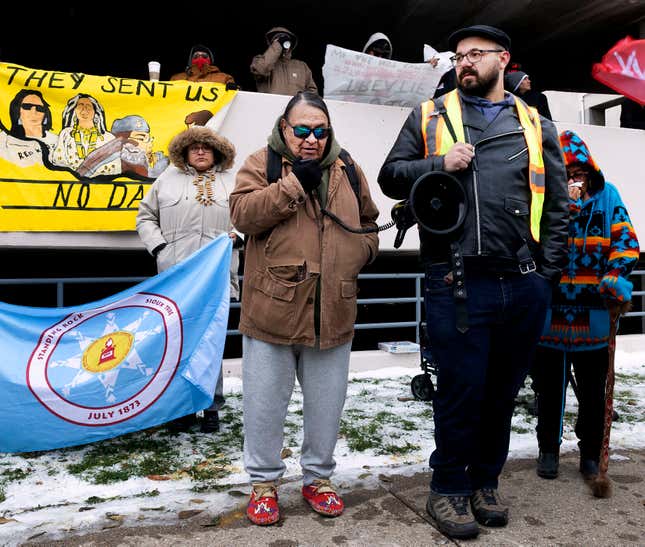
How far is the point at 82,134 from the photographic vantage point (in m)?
5.16

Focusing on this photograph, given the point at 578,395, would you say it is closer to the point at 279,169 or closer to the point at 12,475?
the point at 279,169

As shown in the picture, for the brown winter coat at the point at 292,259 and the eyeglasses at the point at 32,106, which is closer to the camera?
the brown winter coat at the point at 292,259

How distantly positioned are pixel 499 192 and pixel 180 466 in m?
2.36

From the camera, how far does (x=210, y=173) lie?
436 centimetres

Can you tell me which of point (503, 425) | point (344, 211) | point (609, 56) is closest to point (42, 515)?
point (344, 211)

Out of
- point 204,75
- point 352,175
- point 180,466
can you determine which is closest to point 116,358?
point 180,466

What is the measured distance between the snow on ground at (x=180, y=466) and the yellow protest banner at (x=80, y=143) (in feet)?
6.80

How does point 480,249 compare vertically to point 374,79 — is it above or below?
below

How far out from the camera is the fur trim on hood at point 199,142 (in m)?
4.21

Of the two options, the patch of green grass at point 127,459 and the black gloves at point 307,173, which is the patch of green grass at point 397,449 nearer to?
the patch of green grass at point 127,459

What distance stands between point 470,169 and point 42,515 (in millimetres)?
2564

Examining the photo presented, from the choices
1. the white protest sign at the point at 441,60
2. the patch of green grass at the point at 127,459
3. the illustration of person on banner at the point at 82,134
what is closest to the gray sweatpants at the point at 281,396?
the patch of green grass at the point at 127,459

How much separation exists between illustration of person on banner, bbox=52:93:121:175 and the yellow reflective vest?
3.39 metres

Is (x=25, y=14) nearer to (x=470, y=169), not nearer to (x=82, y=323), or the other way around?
(x=82, y=323)
